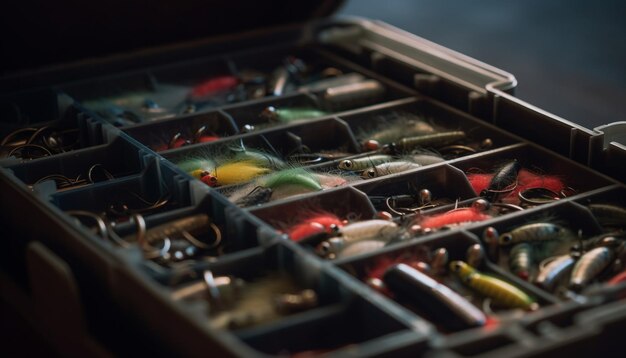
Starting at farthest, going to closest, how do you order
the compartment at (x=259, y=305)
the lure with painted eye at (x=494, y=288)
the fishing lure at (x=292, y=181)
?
the fishing lure at (x=292, y=181), the lure with painted eye at (x=494, y=288), the compartment at (x=259, y=305)

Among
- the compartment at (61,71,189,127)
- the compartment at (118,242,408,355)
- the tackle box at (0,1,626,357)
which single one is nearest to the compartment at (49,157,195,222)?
the tackle box at (0,1,626,357)

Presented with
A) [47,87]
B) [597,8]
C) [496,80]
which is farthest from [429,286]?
[597,8]

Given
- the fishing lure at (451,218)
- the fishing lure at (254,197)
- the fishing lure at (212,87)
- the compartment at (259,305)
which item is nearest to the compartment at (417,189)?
the fishing lure at (451,218)

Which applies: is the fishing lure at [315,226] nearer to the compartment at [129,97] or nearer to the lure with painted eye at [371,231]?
the lure with painted eye at [371,231]

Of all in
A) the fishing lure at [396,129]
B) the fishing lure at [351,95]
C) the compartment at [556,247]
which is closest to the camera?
the compartment at [556,247]

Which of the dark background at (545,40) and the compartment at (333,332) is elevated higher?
the compartment at (333,332)

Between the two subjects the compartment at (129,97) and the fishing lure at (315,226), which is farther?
the compartment at (129,97)

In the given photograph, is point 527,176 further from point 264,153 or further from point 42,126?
point 42,126

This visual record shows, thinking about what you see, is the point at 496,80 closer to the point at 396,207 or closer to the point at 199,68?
the point at 396,207

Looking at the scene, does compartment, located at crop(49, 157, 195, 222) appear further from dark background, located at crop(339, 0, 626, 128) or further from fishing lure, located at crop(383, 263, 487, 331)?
dark background, located at crop(339, 0, 626, 128)

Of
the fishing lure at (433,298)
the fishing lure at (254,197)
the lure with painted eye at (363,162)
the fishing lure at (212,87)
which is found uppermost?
the fishing lure at (433,298)
